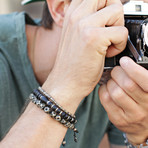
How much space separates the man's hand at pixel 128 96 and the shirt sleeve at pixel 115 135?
0.47 meters

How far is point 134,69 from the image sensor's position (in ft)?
2.35

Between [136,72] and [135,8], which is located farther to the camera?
[135,8]

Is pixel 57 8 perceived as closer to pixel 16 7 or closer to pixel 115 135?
pixel 115 135

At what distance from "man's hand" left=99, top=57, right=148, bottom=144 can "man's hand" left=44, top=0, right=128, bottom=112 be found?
0.06 metres

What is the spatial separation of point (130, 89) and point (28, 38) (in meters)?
0.60

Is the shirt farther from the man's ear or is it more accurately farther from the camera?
the camera

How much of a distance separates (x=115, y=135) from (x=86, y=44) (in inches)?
32.7

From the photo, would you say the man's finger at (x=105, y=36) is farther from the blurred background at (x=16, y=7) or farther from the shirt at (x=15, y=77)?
the blurred background at (x=16, y=7)

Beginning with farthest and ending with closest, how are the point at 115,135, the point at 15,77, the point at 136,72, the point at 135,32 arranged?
the point at 115,135
the point at 15,77
the point at 135,32
the point at 136,72

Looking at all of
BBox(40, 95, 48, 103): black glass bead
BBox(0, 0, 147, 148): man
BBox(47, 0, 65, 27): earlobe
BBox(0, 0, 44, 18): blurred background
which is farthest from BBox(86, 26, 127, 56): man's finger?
BBox(0, 0, 44, 18): blurred background

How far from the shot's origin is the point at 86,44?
740 millimetres

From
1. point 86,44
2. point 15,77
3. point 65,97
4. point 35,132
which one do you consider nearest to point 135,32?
point 86,44

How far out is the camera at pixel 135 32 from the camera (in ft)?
2.51

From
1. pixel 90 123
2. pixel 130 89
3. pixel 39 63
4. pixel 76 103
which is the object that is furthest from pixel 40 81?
pixel 130 89
